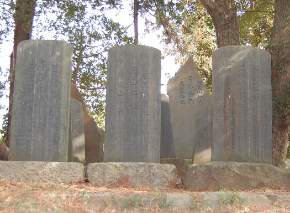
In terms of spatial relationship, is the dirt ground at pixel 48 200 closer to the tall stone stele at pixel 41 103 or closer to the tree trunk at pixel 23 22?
the tall stone stele at pixel 41 103

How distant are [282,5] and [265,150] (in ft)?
12.7

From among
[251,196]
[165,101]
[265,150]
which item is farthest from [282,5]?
[251,196]

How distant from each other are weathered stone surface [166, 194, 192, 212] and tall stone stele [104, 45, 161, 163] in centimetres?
115

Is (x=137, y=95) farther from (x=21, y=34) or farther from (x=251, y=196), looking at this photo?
(x=21, y=34)

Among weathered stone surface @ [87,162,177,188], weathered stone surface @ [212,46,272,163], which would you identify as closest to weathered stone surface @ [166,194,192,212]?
weathered stone surface @ [87,162,177,188]

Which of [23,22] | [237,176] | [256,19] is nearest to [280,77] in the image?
[237,176]

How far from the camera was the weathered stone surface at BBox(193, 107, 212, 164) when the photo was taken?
5.96 m

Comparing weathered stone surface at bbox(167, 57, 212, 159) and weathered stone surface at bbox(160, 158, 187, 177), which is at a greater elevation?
weathered stone surface at bbox(167, 57, 212, 159)

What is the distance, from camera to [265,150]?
4.78 meters

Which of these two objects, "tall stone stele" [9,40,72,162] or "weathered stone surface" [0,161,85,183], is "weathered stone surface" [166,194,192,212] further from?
"tall stone stele" [9,40,72,162]

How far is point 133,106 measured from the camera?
476cm

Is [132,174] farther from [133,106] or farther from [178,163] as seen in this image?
[178,163]

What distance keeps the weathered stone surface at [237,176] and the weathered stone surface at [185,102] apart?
8.22ft

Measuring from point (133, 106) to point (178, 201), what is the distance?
1619 mm
